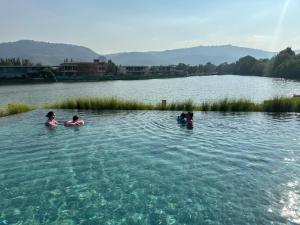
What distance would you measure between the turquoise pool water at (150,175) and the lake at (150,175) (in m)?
0.03

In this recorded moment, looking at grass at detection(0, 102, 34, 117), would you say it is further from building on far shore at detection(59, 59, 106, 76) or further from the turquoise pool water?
building on far shore at detection(59, 59, 106, 76)

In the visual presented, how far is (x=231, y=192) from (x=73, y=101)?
25.0 meters

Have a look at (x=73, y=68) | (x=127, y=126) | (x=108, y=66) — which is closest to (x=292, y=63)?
(x=108, y=66)

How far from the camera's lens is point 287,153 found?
1429 centimetres

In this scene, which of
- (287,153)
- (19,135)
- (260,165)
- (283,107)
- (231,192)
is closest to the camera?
(231,192)

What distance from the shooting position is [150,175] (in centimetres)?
1159

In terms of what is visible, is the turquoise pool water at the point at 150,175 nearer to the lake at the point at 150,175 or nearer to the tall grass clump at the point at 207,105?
the lake at the point at 150,175

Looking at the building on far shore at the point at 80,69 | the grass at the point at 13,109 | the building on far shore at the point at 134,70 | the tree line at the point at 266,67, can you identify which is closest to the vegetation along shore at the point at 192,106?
the grass at the point at 13,109

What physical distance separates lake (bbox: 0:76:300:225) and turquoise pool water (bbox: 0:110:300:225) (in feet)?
0.10

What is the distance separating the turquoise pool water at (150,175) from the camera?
8.64m

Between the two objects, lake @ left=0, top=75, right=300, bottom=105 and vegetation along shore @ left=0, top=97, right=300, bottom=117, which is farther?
lake @ left=0, top=75, right=300, bottom=105

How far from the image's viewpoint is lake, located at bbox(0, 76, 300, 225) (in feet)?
28.3

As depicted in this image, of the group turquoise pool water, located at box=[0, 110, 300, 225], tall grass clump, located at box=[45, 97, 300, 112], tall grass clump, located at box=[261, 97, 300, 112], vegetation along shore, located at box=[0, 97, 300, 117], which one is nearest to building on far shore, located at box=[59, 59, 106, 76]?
tall grass clump, located at box=[45, 97, 300, 112]

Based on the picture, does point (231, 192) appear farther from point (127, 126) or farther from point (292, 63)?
point (292, 63)
